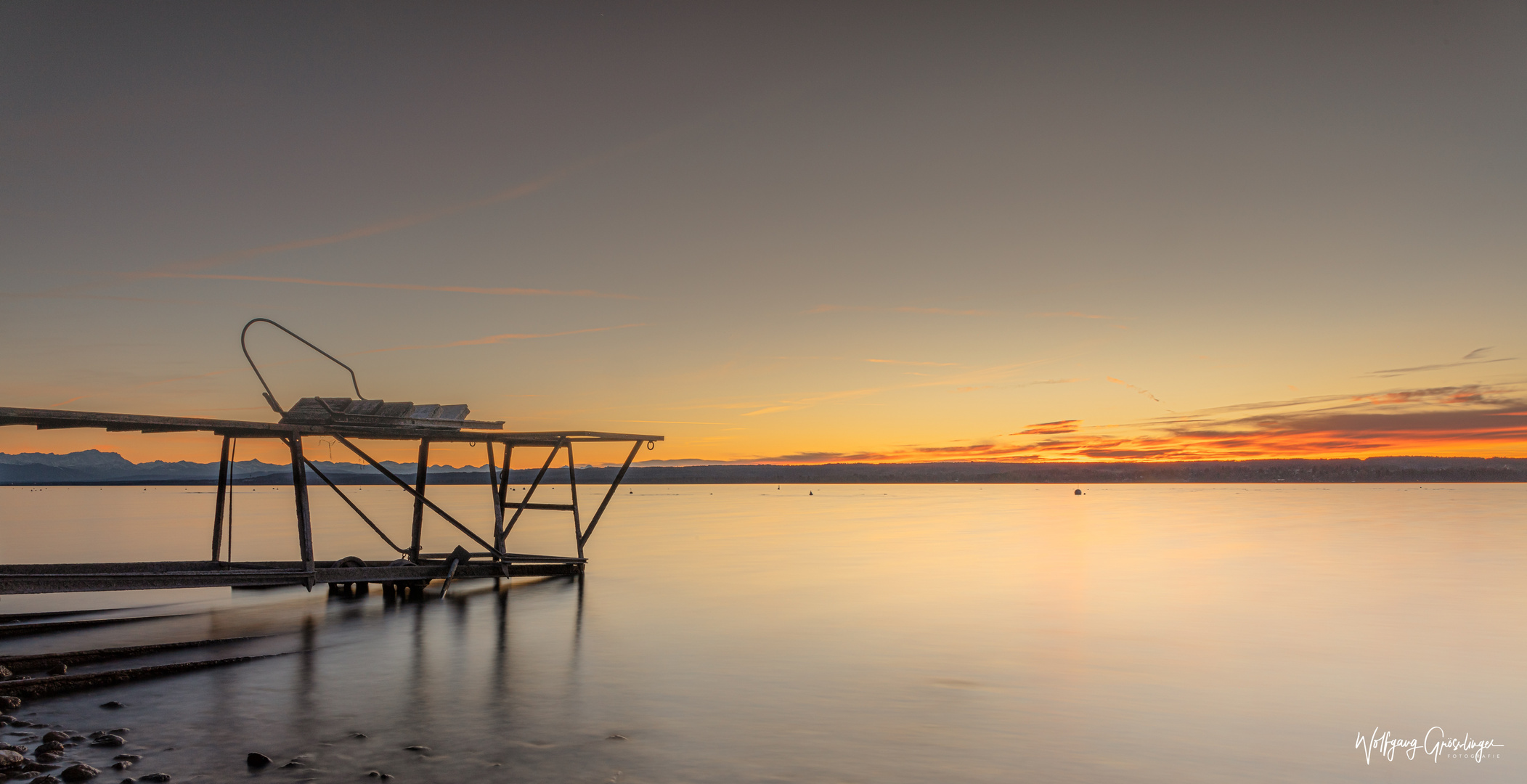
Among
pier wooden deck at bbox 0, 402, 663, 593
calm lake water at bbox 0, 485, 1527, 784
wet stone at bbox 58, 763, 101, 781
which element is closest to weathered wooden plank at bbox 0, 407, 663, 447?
pier wooden deck at bbox 0, 402, 663, 593

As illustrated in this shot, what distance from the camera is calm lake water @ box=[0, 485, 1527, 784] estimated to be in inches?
405

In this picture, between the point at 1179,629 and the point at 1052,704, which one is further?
the point at 1179,629

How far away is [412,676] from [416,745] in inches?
167

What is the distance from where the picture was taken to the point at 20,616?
724 inches

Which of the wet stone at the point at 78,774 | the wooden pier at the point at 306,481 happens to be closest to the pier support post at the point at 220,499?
the wooden pier at the point at 306,481

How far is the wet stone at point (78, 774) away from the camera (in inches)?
329

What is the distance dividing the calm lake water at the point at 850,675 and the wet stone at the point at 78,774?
0.14m

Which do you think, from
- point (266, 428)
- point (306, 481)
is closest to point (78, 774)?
point (266, 428)

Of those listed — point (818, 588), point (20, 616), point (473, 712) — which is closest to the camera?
point (473, 712)

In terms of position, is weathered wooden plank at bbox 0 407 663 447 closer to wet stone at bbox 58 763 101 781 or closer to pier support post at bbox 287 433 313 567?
pier support post at bbox 287 433 313 567

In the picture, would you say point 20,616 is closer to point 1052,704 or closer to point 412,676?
point 412,676

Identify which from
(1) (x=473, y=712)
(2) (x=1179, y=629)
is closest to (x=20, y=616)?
(1) (x=473, y=712)

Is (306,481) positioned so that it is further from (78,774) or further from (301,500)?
(78,774)

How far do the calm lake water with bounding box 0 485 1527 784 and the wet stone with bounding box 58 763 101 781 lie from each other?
0.46ft
